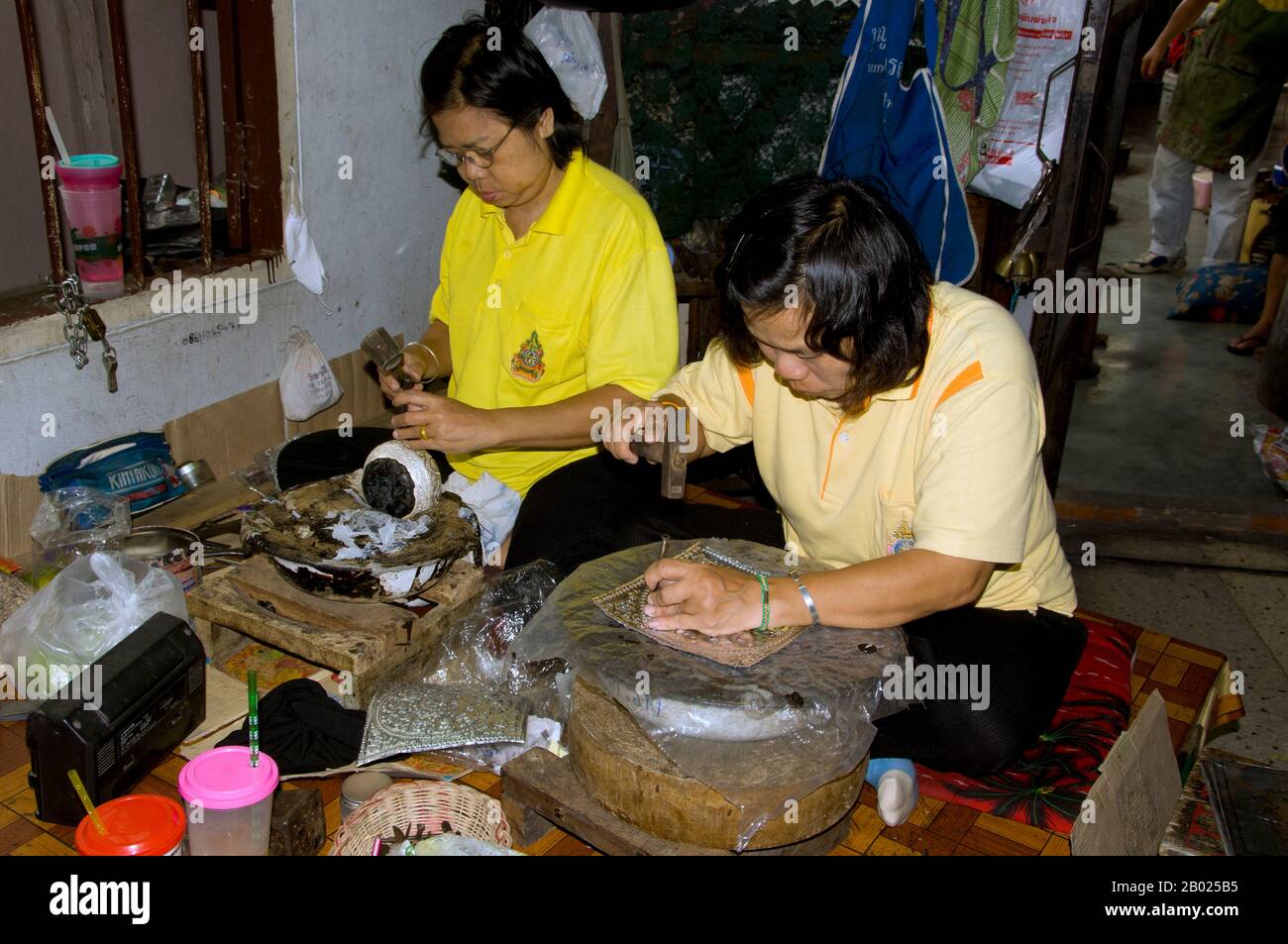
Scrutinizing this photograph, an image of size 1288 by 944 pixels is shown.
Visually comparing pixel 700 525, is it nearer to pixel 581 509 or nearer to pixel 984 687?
pixel 581 509

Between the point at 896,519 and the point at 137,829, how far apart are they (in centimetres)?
140

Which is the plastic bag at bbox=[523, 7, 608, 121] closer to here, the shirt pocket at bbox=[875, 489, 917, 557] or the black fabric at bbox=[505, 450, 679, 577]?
the black fabric at bbox=[505, 450, 679, 577]

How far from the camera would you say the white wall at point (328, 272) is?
271 centimetres

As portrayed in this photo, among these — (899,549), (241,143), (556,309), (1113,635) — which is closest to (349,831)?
(899,549)

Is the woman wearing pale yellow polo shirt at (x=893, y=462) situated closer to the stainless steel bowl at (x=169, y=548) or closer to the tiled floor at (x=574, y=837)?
the tiled floor at (x=574, y=837)

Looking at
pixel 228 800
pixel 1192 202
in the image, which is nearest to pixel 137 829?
pixel 228 800

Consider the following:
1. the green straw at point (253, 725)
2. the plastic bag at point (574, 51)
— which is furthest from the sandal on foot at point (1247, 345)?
the green straw at point (253, 725)

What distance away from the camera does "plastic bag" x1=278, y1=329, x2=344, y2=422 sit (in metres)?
3.28

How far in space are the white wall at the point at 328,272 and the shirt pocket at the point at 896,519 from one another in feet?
6.34

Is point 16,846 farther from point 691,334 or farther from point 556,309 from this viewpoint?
point 691,334

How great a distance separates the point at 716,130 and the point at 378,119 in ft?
4.37

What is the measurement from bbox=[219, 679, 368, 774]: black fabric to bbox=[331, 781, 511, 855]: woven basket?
0.20m

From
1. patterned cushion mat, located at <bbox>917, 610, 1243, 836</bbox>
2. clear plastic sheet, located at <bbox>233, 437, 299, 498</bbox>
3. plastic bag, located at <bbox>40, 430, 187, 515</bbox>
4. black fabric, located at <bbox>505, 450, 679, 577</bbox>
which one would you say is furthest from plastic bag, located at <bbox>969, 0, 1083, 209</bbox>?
plastic bag, located at <bbox>40, 430, 187, 515</bbox>

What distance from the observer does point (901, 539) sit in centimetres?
213
